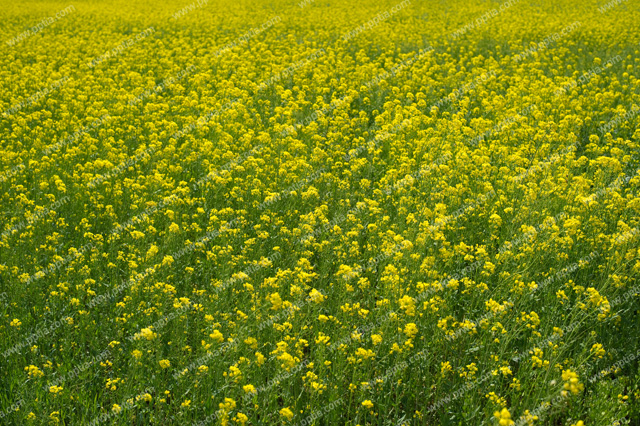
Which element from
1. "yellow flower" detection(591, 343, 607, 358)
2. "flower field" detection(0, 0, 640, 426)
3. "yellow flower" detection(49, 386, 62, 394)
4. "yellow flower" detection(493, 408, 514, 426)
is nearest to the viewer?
"yellow flower" detection(493, 408, 514, 426)

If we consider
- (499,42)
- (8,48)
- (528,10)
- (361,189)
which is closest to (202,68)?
(8,48)

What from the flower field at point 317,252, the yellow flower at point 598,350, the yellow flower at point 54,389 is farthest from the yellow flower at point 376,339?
the yellow flower at point 54,389

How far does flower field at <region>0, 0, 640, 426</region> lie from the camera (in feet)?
13.9

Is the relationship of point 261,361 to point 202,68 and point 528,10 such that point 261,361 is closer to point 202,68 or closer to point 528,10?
point 202,68

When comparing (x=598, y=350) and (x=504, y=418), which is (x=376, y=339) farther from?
(x=598, y=350)

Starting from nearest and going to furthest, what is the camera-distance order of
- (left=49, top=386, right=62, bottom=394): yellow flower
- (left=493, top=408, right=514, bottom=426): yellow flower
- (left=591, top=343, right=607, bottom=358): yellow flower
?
1. (left=493, top=408, right=514, bottom=426): yellow flower
2. (left=49, top=386, right=62, bottom=394): yellow flower
3. (left=591, top=343, right=607, bottom=358): yellow flower

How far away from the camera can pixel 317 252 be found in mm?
6574

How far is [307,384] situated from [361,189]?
153 inches

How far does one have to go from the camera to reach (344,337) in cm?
442

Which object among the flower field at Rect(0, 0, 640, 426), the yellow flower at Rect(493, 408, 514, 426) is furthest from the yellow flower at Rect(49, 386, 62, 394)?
the yellow flower at Rect(493, 408, 514, 426)

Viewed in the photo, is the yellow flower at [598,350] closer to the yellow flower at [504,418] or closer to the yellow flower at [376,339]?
the yellow flower at [504,418]

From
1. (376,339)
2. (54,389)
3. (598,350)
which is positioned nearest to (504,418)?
(376,339)

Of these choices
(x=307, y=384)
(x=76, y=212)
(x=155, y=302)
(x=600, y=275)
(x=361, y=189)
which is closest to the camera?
(x=307, y=384)

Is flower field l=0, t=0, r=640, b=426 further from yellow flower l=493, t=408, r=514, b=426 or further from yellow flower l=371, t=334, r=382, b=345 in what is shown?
yellow flower l=493, t=408, r=514, b=426
